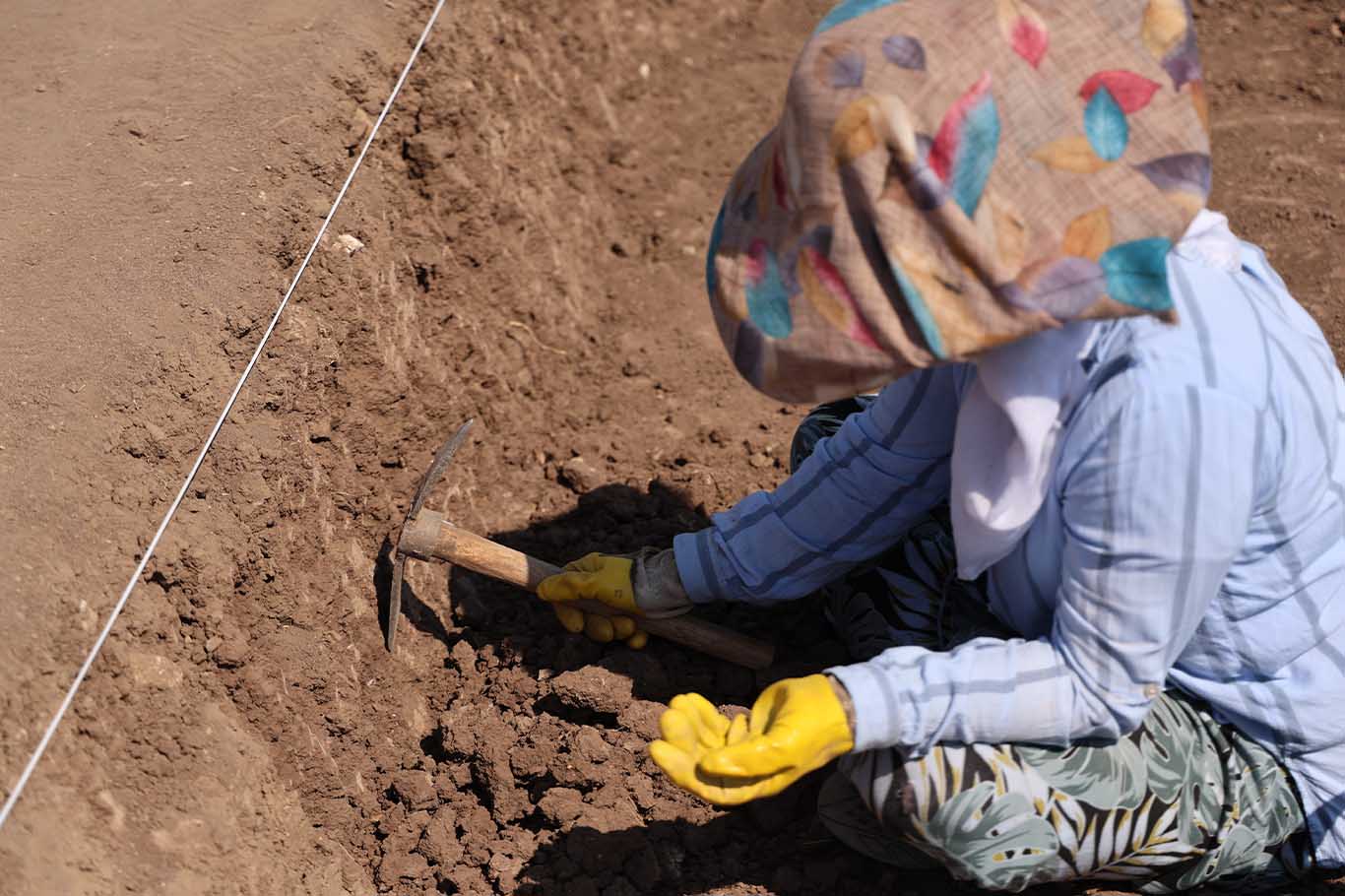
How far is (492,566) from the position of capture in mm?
2314

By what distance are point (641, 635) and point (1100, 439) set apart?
1.04 meters

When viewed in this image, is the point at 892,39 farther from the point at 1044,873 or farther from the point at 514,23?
the point at 514,23

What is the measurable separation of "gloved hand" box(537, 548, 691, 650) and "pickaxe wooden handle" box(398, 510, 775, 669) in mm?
24

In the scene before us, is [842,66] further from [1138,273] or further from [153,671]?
[153,671]

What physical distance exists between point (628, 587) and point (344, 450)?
68cm

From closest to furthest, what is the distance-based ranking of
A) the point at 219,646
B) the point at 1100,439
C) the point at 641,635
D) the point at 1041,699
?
the point at 1100,439, the point at 1041,699, the point at 219,646, the point at 641,635

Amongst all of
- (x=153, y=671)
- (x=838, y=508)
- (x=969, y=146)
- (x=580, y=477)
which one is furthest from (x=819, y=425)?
(x=153, y=671)

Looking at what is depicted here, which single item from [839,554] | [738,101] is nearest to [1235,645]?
[839,554]

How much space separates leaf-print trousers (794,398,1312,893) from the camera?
5.85 feet

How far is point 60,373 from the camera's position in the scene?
221 cm

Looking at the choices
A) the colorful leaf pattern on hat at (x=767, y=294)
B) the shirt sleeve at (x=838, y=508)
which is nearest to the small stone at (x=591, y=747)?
the shirt sleeve at (x=838, y=508)

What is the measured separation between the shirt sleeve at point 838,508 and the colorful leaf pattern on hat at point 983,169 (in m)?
0.56

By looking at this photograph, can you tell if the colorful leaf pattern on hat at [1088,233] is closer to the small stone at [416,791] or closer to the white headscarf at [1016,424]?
the white headscarf at [1016,424]

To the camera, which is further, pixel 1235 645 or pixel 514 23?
pixel 514 23
